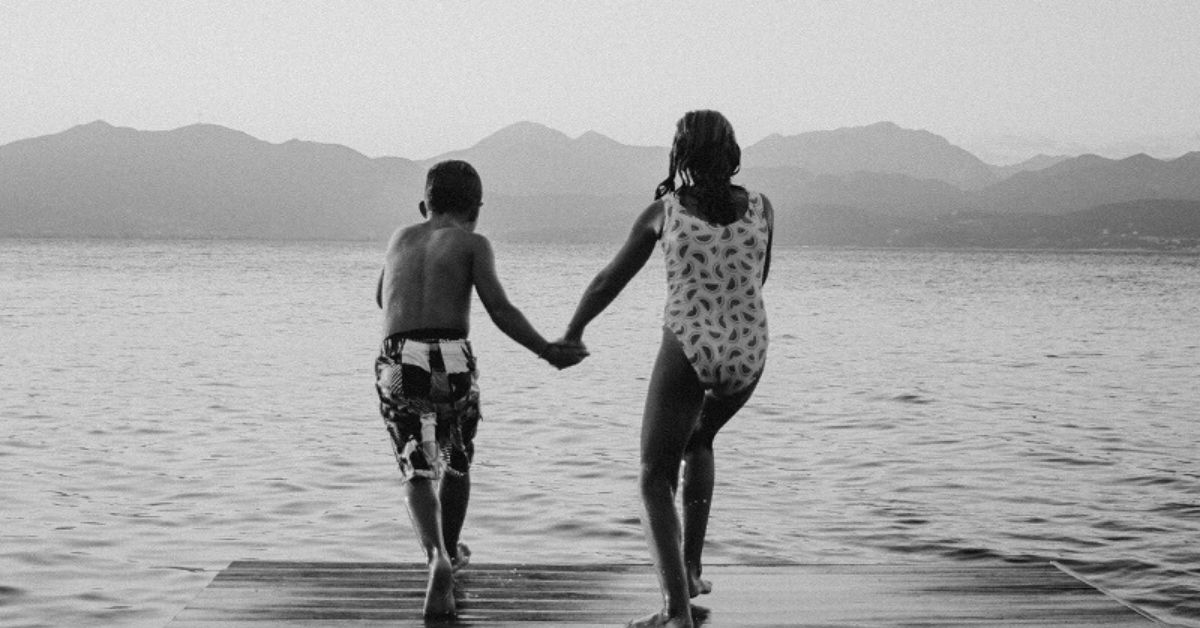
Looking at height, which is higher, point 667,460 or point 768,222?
point 768,222

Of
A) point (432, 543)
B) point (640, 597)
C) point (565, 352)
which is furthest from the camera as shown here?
point (640, 597)

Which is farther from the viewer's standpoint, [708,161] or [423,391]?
[423,391]

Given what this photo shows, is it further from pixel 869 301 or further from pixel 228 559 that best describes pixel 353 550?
pixel 869 301

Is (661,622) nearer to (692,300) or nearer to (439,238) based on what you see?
(692,300)

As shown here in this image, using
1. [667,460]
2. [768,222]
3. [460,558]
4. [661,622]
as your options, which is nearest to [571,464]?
[460,558]

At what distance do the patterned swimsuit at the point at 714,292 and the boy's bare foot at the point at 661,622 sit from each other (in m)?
0.90

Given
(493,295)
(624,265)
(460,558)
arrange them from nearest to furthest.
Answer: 1. (624,265)
2. (493,295)
3. (460,558)

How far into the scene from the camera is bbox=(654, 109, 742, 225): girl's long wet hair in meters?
5.24

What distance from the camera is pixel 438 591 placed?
576cm

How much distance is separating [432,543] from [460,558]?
2.45 ft

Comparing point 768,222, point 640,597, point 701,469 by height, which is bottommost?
point 640,597

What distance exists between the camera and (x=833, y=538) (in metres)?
11.7

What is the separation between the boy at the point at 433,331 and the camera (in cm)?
595

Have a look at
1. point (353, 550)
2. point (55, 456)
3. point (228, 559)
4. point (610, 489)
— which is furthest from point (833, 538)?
point (55, 456)
